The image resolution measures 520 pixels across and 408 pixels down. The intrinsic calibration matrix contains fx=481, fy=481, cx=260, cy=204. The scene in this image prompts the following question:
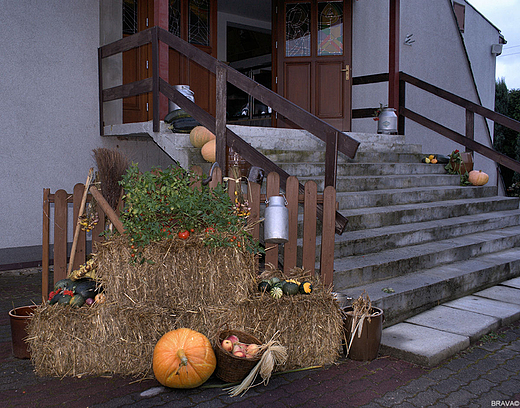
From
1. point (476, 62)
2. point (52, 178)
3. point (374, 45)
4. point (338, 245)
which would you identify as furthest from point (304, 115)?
point (476, 62)

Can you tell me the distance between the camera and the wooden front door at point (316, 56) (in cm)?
837

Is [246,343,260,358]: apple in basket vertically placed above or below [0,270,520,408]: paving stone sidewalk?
above

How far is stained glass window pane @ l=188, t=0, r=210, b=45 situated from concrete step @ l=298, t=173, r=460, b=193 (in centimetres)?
374

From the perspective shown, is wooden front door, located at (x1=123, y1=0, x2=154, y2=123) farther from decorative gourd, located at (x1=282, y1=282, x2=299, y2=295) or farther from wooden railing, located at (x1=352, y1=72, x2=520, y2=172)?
decorative gourd, located at (x1=282, y1=282, x2=299, y2=295)

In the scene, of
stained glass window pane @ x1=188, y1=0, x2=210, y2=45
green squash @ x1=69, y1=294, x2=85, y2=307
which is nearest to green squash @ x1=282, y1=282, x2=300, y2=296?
green squash @ x1=69, y1=294, x2=85, y2=307

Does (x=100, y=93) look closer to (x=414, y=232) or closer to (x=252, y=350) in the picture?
(x=414, y=232)

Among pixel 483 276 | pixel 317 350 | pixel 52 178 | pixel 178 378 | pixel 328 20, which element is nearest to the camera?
pixel 178 378

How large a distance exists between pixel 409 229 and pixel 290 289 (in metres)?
2.41

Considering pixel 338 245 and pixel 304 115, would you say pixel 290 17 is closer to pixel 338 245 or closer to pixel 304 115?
pixel 304 115

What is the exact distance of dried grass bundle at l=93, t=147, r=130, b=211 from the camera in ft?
12.8

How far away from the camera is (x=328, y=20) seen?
8.39 metres

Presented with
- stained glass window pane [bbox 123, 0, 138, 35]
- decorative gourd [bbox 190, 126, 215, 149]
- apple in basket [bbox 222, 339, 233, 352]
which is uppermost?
stained glass window pane [bbox 123, 0, 138, 35]

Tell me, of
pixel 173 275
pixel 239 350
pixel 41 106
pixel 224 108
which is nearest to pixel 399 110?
pixel 224 108

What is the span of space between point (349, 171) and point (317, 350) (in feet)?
11.4
